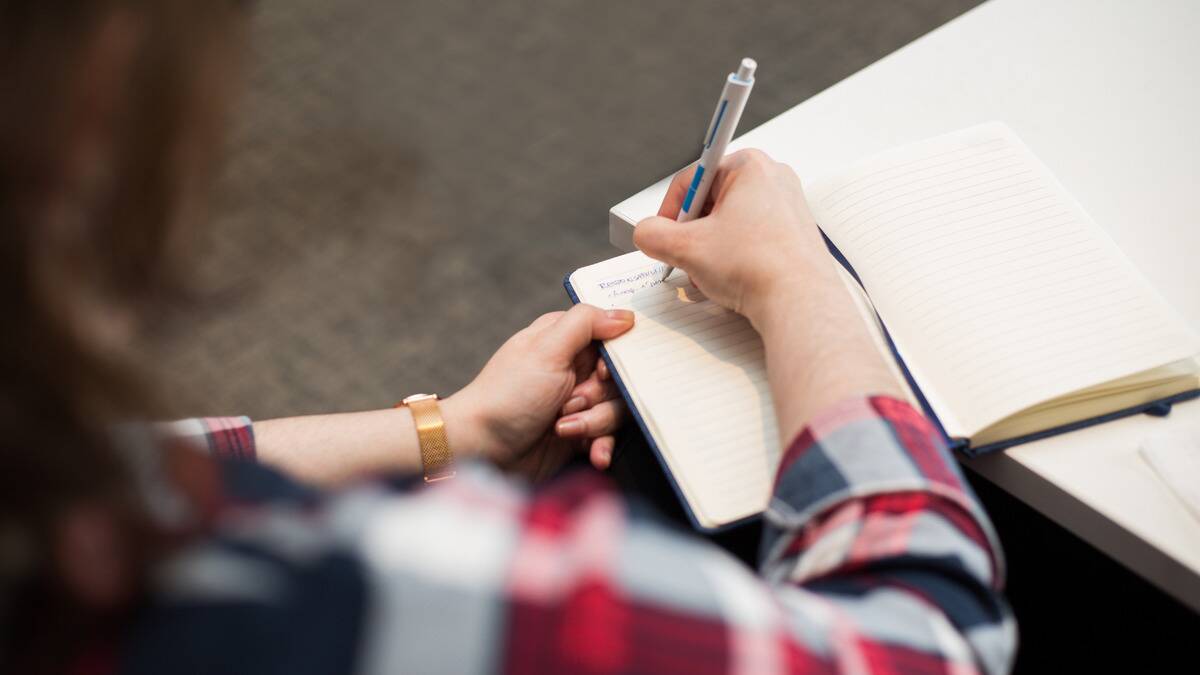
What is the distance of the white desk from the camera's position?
615mm

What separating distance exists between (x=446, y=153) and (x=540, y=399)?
95cm

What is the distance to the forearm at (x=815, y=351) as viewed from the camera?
1.82 ft

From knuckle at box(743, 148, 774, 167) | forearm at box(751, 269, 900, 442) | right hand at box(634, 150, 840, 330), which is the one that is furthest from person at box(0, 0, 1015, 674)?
knuckle at box(743, 148, 774, 167)

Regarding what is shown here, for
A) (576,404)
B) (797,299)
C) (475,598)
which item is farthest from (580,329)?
(475,598)

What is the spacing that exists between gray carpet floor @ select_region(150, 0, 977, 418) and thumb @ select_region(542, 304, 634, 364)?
63 centimetres

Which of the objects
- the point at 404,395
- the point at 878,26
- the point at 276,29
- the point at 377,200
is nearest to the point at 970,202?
the point at 404,395

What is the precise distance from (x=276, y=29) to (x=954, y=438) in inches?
67.2

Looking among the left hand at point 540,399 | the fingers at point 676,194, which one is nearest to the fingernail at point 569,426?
the left hand at point 540,399

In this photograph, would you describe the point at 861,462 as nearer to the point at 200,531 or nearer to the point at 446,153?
the point at 200,531

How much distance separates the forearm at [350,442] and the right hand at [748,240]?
0.83 feet

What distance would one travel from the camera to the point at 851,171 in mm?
727

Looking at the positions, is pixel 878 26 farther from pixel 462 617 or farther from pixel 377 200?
pixel 462 617

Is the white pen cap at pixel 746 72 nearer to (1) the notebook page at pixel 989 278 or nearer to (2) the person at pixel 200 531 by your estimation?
(1) the notebook page at pixel 989 278

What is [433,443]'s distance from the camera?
2.59 ft
